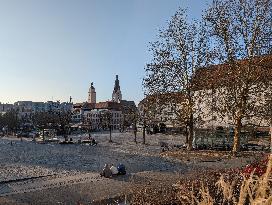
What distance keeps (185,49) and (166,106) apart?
5.69m

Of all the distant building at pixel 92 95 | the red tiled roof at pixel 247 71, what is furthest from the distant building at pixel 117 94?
the red tiled roof at pixel 247 71

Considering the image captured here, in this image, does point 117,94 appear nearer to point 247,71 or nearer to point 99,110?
point 99,110

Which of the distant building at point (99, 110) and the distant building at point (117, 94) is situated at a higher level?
the distant building at point (117, 94)

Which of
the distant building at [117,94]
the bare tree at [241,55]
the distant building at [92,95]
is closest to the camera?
the bare tree at [241,55]

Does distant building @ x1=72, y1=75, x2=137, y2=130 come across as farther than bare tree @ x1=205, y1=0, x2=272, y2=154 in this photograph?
Yes

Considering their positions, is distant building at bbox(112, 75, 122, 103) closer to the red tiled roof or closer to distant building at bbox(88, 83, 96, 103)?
distant building at bbox(88, 83, 96, 103)

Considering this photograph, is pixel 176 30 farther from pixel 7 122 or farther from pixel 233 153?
pixel 7 122

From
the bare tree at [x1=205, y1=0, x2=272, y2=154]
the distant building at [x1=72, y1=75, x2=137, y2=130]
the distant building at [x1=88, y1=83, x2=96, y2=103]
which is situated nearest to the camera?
the bare tree at [x1=205, y1=0, x2=272, y2=154]

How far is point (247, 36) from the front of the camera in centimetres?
3275

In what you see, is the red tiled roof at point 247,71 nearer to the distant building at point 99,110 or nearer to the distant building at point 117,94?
the distant building at point 99,110

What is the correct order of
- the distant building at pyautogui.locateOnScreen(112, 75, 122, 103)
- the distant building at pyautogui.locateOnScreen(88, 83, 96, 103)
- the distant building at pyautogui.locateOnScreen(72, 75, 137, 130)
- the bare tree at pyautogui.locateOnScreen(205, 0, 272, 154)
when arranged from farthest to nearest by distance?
the distant building at pyautogui.locateOnScreen(88, 83, 96, 103), the distant building at pyautogui.locateOnScreen(112, 75, 122, 103), the distant building at pyautogui.locateOnScreen(72, 75, 137, 130), the bare tree at pyautogui.locateOnScreen(205, 0, 272, 154)

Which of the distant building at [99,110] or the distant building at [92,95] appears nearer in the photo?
the distant building at [99,110]

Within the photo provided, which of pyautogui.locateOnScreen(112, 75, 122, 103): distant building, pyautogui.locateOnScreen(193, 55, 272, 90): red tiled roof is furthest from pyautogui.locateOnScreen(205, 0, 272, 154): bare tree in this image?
pyautogui.locateOnScreen(112, 75, 122, 103): distant building


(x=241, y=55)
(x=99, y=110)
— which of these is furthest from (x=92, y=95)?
(x=241, y=55)
